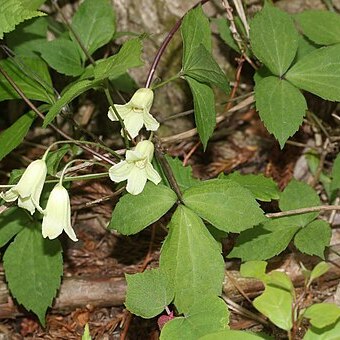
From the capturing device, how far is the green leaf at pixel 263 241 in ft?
8.24

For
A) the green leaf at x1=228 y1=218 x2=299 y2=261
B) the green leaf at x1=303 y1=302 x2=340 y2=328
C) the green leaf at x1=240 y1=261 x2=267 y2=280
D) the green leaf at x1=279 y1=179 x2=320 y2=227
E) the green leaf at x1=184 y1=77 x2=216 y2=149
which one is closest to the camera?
the green leaf at x1=303 y1=302 x2=340 y2=328

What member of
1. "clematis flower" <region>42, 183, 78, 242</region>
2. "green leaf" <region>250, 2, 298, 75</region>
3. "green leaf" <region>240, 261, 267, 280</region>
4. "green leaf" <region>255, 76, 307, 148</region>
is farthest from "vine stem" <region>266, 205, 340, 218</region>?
"clematis flower" <region>42, 183, 78, 242</region>

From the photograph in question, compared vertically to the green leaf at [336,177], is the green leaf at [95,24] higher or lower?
higher

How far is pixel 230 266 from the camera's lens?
273 cm

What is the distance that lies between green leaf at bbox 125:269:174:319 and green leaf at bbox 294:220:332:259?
0.60m

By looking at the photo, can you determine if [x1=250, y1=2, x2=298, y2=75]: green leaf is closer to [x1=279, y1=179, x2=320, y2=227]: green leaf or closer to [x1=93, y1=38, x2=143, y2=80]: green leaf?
[x1=279, y1=179, x2=320, y2=227]: green leaf

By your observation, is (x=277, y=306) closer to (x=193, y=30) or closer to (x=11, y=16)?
(x=193, y=30)

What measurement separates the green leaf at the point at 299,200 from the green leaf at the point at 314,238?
0.04 m

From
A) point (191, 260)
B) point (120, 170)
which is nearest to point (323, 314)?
point (191, 260)

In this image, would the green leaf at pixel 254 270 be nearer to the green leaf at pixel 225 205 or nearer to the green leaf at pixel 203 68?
the green leaf at pixel 225 205

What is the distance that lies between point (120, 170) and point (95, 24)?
3.17 feet

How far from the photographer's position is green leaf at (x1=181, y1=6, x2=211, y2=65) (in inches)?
93.4

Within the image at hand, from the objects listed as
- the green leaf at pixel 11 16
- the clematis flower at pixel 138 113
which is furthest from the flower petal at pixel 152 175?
the green leaf at pixel 11 16

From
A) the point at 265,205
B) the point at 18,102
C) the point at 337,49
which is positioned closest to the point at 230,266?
the point at 265,205
